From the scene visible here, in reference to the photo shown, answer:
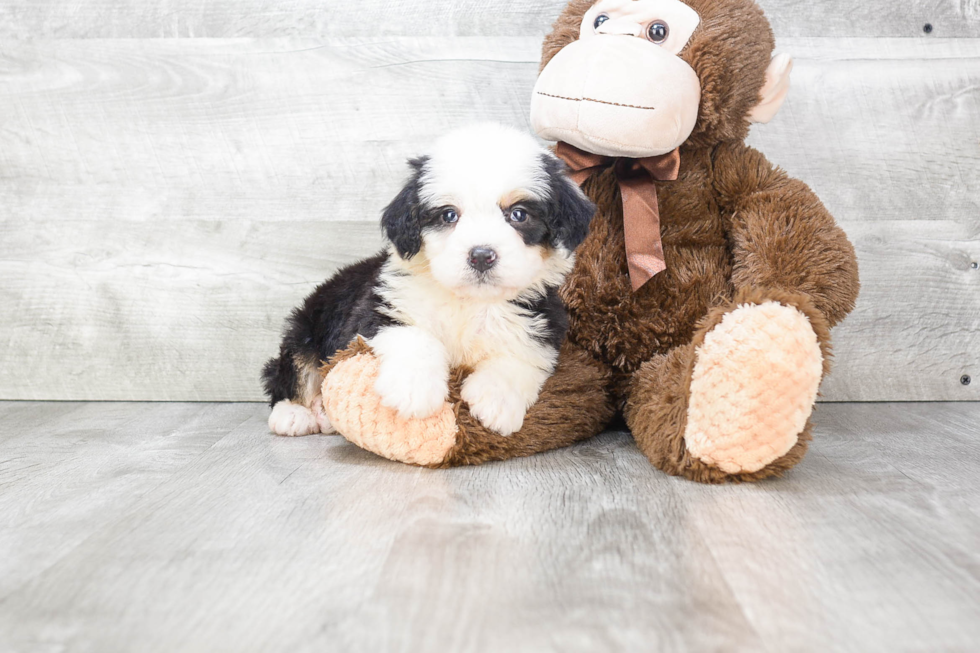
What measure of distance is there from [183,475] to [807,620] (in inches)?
52.6

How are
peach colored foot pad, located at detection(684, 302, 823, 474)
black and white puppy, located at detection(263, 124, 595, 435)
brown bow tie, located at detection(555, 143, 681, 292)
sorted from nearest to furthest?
peach colored foot pad, located at detection(684, 302, 823, 474), black and white puppy, located at detection(263, 124, 595, 435), brown bow tie, located at detection(555, 143, 681, 292)

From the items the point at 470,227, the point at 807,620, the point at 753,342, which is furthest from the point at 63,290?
the point at 807,620

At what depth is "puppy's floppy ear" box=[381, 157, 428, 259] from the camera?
1.76m

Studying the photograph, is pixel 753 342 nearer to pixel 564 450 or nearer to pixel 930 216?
pixel 564 450

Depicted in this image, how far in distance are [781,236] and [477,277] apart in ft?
2.60

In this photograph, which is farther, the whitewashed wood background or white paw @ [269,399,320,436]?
the whitewashed wood background

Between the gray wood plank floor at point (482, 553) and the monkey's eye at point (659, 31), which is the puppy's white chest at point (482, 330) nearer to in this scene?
the gray wood plank floor at point (482, 553)

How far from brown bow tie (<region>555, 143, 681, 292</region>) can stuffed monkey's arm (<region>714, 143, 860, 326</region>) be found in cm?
17

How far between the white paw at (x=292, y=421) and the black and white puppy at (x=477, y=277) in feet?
1.00

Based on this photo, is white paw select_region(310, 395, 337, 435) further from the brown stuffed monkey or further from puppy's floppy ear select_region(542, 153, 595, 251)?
puppy's floppy ear select_region(542, 153, 595, 251)

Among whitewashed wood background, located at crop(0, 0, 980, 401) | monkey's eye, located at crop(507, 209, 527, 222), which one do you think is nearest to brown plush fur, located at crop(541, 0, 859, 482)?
monkey's eye, located at crop(507, 209, 527, 222)

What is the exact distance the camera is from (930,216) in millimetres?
2660

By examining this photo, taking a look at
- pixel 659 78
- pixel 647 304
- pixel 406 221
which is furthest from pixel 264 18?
pixel 647 304

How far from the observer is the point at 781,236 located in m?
1.95
